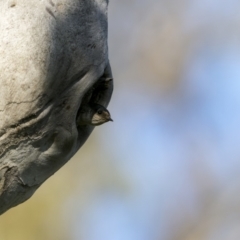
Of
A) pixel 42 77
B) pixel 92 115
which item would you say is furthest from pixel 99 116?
pixel 42 77

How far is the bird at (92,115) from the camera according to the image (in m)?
0.71

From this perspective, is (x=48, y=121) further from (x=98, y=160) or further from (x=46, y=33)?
(x=98, y=160)

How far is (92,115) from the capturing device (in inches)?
28.0

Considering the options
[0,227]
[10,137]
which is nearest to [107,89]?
[10,137]

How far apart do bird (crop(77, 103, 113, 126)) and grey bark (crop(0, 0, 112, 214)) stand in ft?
0.07

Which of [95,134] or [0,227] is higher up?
[95,134]

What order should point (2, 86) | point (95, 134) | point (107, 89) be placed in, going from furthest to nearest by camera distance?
point (95, 134) → point (107, 89) → point (2, 86)

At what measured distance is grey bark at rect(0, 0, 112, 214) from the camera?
632 mm

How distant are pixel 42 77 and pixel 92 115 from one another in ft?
0.34

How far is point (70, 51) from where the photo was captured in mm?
653

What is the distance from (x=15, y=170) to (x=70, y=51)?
0.15 metres

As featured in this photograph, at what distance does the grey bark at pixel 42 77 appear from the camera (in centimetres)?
63

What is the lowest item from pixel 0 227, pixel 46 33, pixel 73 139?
pixel 0 227

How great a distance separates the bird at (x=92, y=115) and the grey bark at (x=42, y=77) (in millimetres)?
21
